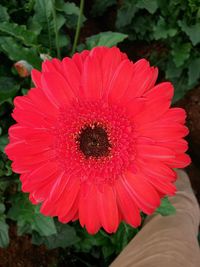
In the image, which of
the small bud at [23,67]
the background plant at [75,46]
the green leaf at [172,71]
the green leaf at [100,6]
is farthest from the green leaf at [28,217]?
the green leaf at [100,6]

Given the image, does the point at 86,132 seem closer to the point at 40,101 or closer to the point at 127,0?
the point at 40,101

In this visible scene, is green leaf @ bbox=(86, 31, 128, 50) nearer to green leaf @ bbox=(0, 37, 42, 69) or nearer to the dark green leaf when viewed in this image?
green leaf @ bbox=(0, 37, 42, 69)

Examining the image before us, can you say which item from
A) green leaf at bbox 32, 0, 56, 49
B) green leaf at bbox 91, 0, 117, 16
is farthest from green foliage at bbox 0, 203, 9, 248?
green leaf at bbox 91, 0, 117, 16

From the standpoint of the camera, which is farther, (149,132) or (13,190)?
(13,190)

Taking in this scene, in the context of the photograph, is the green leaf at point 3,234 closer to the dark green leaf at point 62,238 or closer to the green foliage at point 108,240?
the dark green leaf at point 62,238

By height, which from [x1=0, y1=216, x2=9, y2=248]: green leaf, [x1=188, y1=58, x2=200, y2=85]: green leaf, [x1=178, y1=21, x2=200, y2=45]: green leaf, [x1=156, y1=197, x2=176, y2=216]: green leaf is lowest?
[x1=0, y1=216, x2=9, y2=248]: green leaf

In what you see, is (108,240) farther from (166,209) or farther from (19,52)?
(19,52)

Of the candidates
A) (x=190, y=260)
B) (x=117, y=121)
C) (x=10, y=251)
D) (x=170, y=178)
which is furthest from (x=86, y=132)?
(x=10, y=251)
